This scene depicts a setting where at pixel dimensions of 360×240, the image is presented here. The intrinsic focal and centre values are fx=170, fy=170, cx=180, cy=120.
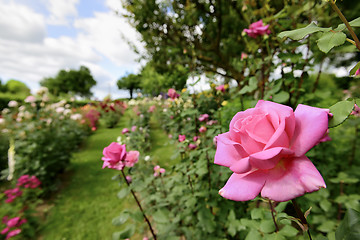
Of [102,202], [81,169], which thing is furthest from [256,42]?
[81,169]

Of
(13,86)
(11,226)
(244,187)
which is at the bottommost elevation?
(11,226)

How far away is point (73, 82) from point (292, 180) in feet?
169

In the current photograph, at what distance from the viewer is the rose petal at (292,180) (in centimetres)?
34

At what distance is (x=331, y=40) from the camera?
450mm

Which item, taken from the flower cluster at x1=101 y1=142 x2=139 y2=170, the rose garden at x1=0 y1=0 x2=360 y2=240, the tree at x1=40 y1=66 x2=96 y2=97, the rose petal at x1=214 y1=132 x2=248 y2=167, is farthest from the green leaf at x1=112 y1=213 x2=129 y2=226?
the tree at x1=40 y1=66 x2=96 y2=97

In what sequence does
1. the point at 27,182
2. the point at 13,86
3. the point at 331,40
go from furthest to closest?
the point at 13,86
the point at 27,182
the point at 331,40

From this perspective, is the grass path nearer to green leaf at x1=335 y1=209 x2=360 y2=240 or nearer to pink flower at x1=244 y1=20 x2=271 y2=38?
pink flower at x1=244 y1=20 x2=271 y2=38

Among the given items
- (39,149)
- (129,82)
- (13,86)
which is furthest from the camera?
(129,82)

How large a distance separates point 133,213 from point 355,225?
117cm

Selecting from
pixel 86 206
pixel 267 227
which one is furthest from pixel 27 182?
pixel 267 227

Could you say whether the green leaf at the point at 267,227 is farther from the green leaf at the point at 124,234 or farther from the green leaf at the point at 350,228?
the green leaf at the point at 124,234

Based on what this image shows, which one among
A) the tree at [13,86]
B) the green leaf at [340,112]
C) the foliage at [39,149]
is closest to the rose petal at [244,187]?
the green leaf at [340,112]

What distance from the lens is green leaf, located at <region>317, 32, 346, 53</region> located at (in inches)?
17.0

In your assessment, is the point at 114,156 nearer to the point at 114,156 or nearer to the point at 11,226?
the point at 114,156
